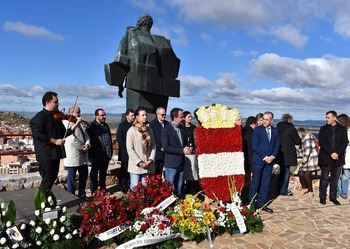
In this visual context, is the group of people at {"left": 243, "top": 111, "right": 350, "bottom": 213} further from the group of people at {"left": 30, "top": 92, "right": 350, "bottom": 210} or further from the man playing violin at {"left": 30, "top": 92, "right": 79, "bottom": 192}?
the man playing violin at {"left": 30, "top": 92, "right": 79, "bottom": 192}

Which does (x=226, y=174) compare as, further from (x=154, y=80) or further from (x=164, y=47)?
(x=164, y=47)

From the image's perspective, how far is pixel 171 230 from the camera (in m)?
4.04

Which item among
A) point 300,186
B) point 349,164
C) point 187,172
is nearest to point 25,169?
point 187,172

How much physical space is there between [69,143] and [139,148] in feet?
4.43

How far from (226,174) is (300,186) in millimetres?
2709

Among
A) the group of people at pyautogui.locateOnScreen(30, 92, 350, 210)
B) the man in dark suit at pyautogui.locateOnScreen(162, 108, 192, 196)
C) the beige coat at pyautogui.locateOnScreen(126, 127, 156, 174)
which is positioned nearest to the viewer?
the beige coat at pyautogui.locateOnScreen(126, 127, 156, 174)

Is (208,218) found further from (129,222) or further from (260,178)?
(260,178)

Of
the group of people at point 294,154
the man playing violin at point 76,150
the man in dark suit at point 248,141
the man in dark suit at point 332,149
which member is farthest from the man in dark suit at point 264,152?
the man playing violin at point 76,150

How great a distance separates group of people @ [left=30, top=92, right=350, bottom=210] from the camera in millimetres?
5023

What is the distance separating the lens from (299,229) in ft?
15.3

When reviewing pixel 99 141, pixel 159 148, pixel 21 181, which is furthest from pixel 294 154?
pixel 21 181

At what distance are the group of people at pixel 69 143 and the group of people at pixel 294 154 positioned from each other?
2.78 m

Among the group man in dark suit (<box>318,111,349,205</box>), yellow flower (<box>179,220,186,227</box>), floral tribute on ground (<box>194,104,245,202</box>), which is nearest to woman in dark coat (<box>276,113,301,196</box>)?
man in dark suit (<box>318,111,349,205</box>)

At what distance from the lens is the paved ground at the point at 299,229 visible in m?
4.12
